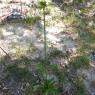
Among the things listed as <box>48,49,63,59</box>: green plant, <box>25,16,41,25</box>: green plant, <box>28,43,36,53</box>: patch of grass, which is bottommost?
<box>48,49,63,59</box>: green plant

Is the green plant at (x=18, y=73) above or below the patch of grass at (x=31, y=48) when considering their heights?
below

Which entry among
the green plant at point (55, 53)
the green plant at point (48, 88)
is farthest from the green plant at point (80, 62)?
the green plant at point (48, 88)

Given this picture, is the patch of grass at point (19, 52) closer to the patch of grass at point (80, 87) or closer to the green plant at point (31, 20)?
the green plant at point (31, 20)

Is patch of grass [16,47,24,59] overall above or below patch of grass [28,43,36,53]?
below

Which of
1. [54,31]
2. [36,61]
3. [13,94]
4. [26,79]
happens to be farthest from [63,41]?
[13,94]

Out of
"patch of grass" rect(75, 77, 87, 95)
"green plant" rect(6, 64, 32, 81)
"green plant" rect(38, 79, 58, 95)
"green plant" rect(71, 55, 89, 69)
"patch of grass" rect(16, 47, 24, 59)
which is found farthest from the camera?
"patch of grass" rect(16, 47, 24, 59)

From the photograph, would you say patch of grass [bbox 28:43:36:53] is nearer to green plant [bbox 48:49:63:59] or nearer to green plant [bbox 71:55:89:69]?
green plant [bbox 48:49:63:59]

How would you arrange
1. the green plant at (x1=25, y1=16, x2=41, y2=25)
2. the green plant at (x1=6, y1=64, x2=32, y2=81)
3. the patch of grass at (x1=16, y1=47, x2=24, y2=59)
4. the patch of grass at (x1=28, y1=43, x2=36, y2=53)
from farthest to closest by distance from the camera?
the green plant at (x1=25, y1=16, x2=41, y2=25), the patch of grass at (x1=28, y1=43, x2=36, y2=53), the patch of grass at (x1=16, y1=47, x2=24, y2=59), the green plant at (x1=6, y1=64, x2=32, y2=81)

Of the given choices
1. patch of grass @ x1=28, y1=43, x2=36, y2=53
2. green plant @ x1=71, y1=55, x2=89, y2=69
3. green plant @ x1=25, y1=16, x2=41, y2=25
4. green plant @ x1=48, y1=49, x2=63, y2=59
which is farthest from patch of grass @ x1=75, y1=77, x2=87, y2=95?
green plant @ x1=25, y1=16, x2=41, y2=25

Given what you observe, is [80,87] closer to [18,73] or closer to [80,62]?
[80,62]

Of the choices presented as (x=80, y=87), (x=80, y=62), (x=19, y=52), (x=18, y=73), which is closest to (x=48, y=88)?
(x=80, y=87)

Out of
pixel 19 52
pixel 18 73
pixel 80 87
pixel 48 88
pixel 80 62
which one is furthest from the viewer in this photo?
pixel 19 52

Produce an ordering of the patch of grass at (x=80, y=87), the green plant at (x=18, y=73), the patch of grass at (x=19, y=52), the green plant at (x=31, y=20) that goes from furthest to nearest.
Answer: the green plant at (x=31, y=20), the patch of grass at (x=19, y=52), the green plant at (x=18, y=73), the patch of grass at (x=80, y=87)

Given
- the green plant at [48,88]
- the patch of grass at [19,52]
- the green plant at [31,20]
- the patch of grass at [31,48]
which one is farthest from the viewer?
the green plant at [31,20]
